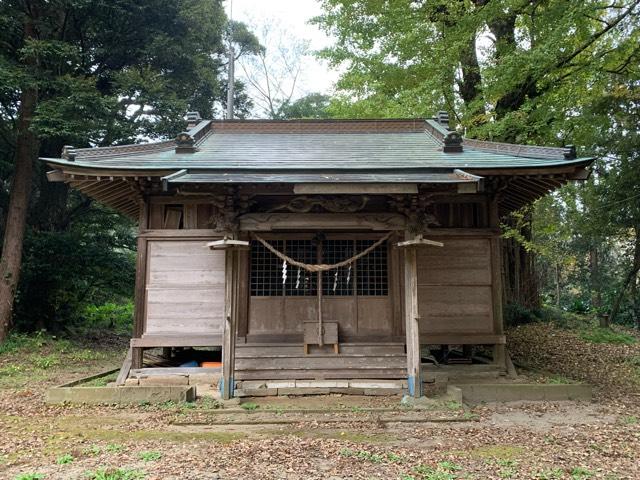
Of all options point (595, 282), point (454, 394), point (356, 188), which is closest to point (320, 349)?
point (454, 394)

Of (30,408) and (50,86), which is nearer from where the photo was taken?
(30,408)

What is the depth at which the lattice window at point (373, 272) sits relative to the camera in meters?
8.93

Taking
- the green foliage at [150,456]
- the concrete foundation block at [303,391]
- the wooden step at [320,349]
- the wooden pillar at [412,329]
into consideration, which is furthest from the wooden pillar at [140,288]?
the wooden pillar at [412,329]

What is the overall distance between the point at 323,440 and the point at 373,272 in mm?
3983

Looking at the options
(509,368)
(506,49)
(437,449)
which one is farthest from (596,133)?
(437,449)

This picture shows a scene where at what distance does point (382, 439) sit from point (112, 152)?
698 centimetres

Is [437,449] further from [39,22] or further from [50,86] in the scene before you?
[39,22]

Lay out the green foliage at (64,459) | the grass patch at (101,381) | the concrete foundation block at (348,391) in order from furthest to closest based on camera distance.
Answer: the grass patch at (101,381) < the concrete foundation block at (348,391) < the green foliage at (64,459)

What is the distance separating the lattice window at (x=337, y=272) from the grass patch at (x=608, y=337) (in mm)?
9428

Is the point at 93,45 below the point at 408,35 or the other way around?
the other way around

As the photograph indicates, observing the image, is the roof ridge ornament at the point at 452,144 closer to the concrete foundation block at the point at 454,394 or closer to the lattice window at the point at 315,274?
the lattice window at the point at 315,274

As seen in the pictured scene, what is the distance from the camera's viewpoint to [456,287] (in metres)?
8.64

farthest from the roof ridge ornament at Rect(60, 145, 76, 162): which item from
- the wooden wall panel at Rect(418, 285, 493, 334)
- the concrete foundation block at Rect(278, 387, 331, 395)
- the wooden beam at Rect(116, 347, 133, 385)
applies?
the wooden wall panel at Rect(418, 285, 493, 334)

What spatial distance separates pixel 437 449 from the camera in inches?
209
